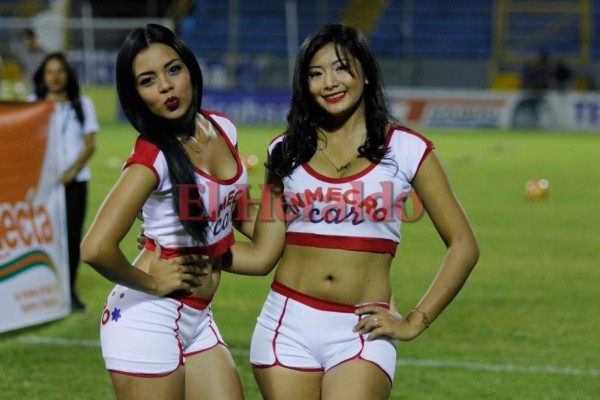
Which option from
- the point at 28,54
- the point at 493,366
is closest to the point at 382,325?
the point at 493,366

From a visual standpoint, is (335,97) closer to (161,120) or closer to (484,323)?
(161,120)

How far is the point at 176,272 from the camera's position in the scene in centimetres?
412

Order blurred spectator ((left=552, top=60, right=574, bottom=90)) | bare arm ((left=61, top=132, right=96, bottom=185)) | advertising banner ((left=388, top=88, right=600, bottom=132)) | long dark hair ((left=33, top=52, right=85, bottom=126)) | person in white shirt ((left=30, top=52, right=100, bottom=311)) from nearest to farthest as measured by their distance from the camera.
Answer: bare arm ((left=61, top=132, right=96, bottom=185)) → person in white shirt ((left=30, top=52, right=100, bottom=311)) → long dark hair ((left=33, top=52, right=85, bottom=126)) → advertising banner ((left=388, top=88, right=600, bottom=132)) → blurred spectator ((left=552, top=60, right=574, bottom=90))

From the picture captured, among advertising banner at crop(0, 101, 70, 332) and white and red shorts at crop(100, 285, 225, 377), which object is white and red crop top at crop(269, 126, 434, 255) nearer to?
white and red shorts at crop(100, 285, 225, 377)

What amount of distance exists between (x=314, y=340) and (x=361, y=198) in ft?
1.77

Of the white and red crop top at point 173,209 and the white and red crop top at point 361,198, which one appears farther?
the white and red crop top at point 361,198

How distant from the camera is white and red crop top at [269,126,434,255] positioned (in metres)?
4.20

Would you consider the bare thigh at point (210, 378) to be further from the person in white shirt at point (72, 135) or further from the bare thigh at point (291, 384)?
the person in white shirt at point (72, 135)

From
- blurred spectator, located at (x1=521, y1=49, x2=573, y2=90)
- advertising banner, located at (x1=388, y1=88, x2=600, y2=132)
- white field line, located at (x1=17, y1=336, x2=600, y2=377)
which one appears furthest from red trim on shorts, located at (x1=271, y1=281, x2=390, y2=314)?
blurred spectator, located at (x1=521, y1=49, x2=573, y2=90)

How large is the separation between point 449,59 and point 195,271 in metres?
30.1

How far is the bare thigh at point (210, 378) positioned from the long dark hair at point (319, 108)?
2.39ft

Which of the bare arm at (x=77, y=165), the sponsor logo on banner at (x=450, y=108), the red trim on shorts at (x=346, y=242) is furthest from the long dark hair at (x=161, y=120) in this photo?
the sponsor logo on banner at (x=450, y=108)

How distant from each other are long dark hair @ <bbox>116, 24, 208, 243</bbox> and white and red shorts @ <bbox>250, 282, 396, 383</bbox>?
0.42 meters

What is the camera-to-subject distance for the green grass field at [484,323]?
723 cm
